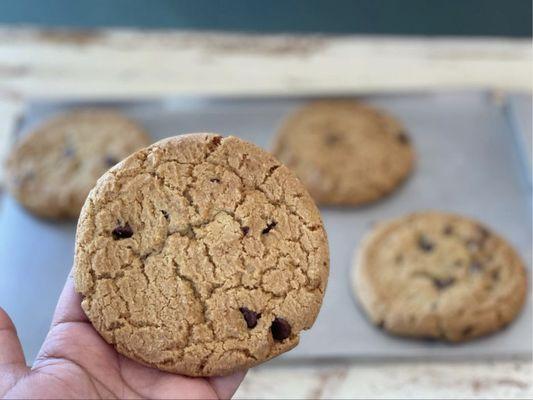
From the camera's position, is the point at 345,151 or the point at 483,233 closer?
the point at 483,233

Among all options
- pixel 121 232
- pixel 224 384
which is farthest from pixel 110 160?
pixel 224 384

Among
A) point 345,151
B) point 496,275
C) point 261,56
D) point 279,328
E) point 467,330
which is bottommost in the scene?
point 467,330

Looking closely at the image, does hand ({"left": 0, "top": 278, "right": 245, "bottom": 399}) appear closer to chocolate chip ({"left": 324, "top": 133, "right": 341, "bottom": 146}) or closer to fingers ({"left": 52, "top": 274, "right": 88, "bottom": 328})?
fingers ({"left": 52, "top": 274, "right": 88, "bottom": 328})

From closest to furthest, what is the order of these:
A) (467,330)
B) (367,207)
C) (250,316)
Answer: (250,316), (467,330), (367,207)

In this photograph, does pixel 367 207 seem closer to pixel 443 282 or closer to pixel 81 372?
pixel 443 282

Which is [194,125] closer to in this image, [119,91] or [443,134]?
[119,91]

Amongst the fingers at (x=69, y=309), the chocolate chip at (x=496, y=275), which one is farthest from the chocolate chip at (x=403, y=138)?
the fingers at (x=69, y=309)

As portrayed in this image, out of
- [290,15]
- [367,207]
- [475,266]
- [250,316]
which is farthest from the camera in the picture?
[290,15]
